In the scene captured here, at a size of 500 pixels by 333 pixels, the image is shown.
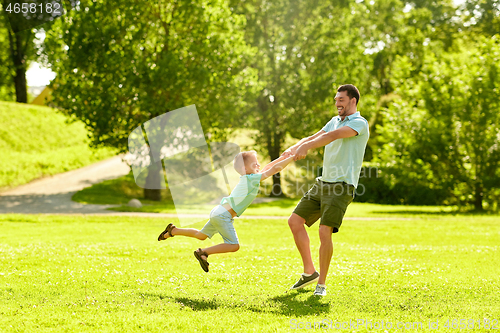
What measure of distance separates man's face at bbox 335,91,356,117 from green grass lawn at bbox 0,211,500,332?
2443 mm

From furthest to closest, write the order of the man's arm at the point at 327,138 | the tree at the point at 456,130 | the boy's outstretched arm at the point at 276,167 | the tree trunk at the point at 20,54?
Result: the tree trunk at the point at 20,54
the tree at the point at 456,130
the boy's outstretched arm at the point at 276,167
the man's arm at the point at 327,138

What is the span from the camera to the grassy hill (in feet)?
103

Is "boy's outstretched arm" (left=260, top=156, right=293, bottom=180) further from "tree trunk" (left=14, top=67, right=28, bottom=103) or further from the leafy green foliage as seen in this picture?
"tree trunk" (left=14, top=67, right=28, bottom=103)

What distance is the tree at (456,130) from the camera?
23.7 meters

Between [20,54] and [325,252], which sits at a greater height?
[20,54]

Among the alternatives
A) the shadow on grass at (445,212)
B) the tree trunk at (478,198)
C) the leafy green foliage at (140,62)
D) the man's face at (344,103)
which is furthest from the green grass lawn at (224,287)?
the leafy green foliage at (140,62)

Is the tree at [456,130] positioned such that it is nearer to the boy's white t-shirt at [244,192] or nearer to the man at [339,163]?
the man at [339,163]

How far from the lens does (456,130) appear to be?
24.3 m

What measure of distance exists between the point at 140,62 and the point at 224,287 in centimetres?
2155

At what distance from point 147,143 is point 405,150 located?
14887mm

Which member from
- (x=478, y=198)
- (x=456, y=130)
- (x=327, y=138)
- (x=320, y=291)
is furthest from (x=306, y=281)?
(x=478, y=198)

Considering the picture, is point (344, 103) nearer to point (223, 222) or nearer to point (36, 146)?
point (223, 222)

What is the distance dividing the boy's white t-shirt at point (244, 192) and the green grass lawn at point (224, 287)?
3.86ft

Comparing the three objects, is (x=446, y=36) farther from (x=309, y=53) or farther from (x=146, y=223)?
(x=146, y=223)
